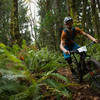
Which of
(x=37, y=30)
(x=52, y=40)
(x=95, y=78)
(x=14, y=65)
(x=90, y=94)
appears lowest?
(x=90, y=94)

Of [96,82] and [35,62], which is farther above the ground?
[35,62]

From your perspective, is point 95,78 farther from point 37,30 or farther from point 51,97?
point 37,30

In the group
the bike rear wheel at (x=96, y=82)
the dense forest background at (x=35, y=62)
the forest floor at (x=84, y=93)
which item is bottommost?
the forest floor at (x=84, y=93)

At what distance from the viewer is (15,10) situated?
7.82 meters

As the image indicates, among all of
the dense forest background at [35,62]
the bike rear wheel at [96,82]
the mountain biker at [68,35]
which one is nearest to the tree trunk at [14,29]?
the dense forest background at [35,62]

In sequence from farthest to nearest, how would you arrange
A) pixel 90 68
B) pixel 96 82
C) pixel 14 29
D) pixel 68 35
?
pixel 14 29 → pixel 68 35 → pixel 90 68 → pixel 96 82

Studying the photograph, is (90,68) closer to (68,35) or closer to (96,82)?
(96,82)

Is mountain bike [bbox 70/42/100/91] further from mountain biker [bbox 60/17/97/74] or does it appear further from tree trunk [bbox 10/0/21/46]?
tree trunk [bbox 10/0/21/46]

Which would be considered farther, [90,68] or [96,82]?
[90,68]

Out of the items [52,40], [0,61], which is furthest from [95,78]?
[52,40]

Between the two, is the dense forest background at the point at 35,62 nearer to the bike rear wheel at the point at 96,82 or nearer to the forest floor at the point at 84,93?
the forest floor at the point at 84,93

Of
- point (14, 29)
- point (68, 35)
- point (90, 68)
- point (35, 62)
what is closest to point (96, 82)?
point (90, 68)

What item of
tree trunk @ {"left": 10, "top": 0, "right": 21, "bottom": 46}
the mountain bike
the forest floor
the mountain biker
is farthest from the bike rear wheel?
tree trunk @ {"left": 10, "top": 0, "right": 21, "bottom": 46}

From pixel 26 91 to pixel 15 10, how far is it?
6168 mm
